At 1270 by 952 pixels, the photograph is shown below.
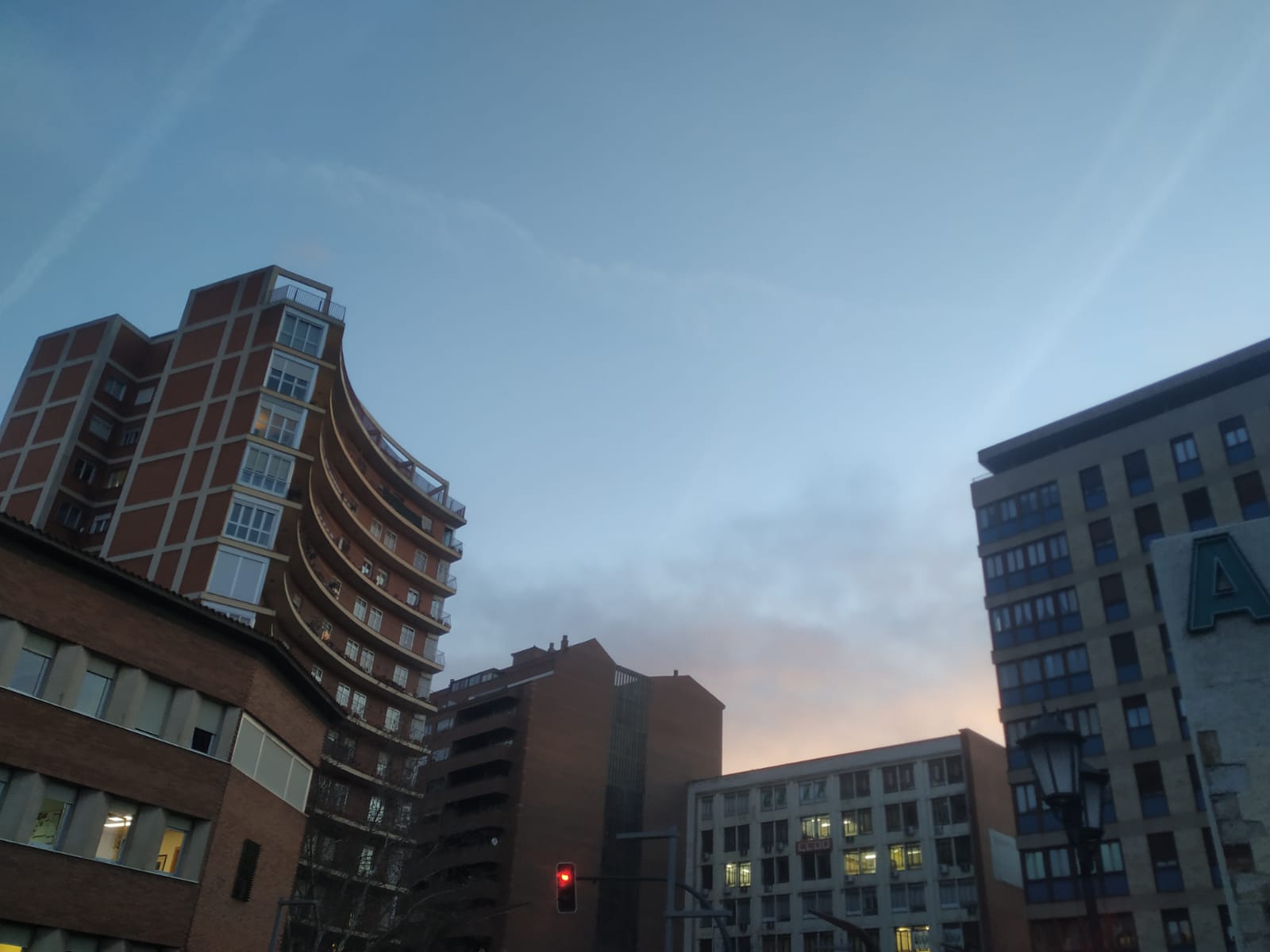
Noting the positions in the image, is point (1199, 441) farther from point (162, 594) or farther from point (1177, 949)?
point (162, 594)

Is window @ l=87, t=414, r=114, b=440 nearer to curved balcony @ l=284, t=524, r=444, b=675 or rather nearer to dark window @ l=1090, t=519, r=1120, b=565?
curved balcony @ l=284, t=524, r=444, b=675

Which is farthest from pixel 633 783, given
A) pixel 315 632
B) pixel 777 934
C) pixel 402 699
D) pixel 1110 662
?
pixel 1110 662

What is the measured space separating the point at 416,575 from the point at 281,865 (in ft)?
129

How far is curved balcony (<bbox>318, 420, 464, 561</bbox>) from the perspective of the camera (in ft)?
199

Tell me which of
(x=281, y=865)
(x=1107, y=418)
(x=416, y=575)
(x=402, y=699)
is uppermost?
(x=1107, y=418)

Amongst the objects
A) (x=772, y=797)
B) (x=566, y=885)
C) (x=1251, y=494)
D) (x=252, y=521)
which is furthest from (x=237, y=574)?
(x=1251, y=494)

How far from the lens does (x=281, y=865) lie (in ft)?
106

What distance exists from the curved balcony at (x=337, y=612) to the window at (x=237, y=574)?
2403mm

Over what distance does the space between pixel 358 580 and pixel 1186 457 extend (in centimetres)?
4791

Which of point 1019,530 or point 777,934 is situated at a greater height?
point 1019,530

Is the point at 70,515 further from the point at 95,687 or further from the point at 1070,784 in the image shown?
the point at 1070,784

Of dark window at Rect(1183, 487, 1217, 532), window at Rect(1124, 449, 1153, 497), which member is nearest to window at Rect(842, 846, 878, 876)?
window at Rect(1124, 449, 1153, 497)

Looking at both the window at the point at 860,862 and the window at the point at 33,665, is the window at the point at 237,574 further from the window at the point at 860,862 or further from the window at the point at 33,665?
the window at the point at 860,862

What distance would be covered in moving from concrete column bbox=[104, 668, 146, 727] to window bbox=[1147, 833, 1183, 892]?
1750 inches
